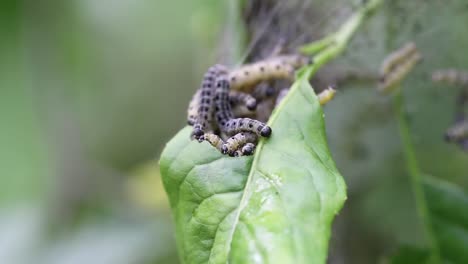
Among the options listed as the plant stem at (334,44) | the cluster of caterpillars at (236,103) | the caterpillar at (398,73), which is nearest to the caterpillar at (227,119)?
the cluster of caterpillars at (236,103)

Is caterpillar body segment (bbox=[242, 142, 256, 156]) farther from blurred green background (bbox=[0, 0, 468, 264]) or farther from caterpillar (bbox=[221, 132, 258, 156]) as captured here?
blurred green background (bbox=[0, 0, 468, 264])

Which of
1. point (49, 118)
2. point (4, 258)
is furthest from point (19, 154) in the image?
point (4, 258)

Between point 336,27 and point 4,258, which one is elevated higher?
point 4,258

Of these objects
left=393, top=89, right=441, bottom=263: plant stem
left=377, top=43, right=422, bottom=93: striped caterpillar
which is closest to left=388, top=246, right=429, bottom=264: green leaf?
left=393, top=89, right=441, bottom=263: plant stem

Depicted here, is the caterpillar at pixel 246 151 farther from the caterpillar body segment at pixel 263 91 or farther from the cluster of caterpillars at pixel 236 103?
the caterpillar body segment at pixel 263 91

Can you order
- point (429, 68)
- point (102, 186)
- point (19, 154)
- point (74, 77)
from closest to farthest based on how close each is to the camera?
point (429, 68) < point (102, 186) < point (74, 77) < point (19, 154)

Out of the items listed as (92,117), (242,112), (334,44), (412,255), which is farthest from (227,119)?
(92,117)

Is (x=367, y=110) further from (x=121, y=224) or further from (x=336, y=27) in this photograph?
(x=121, y=224)
